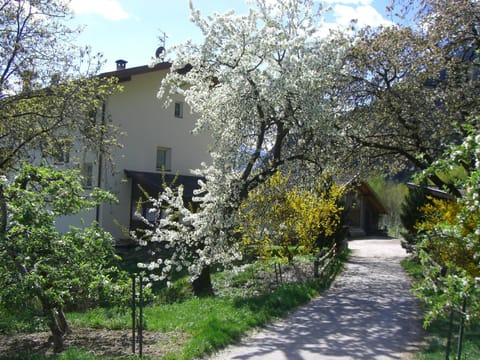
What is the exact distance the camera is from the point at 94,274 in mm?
7273

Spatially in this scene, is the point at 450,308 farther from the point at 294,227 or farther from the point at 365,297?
the point at 294,227

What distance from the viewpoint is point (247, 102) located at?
12.0 m

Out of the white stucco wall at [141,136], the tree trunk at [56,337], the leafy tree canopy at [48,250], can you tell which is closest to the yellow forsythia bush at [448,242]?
the leafy tree canopy at [48,250]

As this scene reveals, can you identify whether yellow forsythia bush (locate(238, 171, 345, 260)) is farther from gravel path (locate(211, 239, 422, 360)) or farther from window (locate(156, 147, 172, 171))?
window (locate(156, 147, 172, 171))

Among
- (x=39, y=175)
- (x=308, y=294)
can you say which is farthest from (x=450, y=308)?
(x=308, y=294)

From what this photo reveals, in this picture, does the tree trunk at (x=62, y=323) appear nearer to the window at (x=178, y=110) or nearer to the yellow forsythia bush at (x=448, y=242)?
the yellow forsythia bush at (x=448, y=242)

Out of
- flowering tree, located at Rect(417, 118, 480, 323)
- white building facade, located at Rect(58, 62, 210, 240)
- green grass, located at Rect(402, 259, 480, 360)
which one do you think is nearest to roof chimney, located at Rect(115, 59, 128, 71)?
white building facade, located at Rect(58, 62, 210, 240)

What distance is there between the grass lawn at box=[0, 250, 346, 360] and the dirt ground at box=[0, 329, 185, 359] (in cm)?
2

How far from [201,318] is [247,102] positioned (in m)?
5.14

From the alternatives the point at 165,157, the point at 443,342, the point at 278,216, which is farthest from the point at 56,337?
the point at 165,157

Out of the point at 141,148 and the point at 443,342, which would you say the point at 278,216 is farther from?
Result: the point at 141,148

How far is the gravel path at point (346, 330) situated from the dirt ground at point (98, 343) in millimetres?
983

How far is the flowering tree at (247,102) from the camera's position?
11.7 meters

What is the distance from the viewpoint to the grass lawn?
25.0 ft
